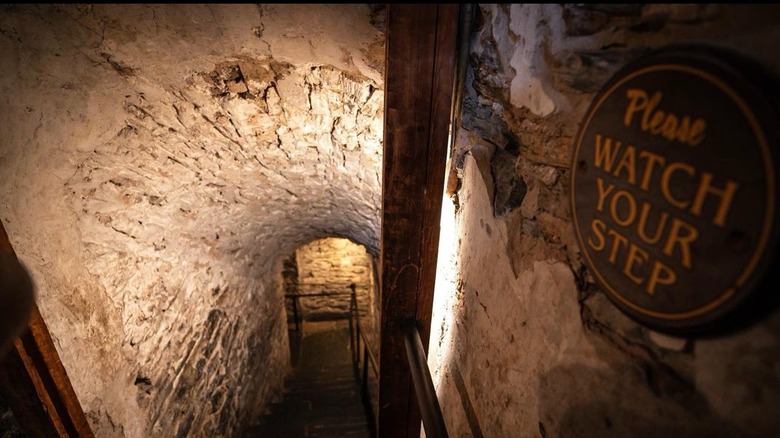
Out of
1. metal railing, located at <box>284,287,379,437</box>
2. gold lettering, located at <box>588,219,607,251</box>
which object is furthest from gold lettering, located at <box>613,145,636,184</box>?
metal railing, located at <box>284,287,379,437</box>

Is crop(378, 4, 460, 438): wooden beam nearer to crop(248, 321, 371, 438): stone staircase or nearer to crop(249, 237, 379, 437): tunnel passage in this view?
crop(248, 321, 371, 438): stone staircase

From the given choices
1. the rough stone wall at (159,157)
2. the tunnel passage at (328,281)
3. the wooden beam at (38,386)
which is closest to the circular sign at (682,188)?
the rough stone wall at (159,157)

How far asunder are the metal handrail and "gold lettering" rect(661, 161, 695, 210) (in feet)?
3.70

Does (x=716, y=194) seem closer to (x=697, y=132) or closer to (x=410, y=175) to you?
(x=697, y=132)

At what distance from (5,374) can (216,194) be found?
138cm

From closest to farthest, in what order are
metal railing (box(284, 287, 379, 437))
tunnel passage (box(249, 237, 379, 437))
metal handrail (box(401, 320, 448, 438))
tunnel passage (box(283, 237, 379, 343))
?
metal handrail (box(401, 320, 448, 438)), tunnel passage (box(249, 237, 379, 437)), metal railing (box(284, 287, 379, 437)), tunnel passage (box(283, 237, 379, 343))

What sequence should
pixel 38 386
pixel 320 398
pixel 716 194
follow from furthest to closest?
pixel 320 398 → pixel 38 386 → pixel 716 194

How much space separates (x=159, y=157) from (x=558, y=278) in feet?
6.72

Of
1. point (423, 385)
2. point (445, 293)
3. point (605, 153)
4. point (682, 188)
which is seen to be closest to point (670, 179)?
point (682, 188)

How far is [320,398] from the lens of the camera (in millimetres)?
4816

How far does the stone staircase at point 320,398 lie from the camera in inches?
161

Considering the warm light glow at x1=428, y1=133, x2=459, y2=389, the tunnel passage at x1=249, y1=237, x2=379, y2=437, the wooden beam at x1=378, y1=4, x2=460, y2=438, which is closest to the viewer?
the wooden beam at x1=378, y1=4, x2=460, y2=438

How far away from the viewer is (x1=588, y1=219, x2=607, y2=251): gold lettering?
28.7 inches

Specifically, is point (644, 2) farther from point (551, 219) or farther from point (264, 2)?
point (264, 2)
